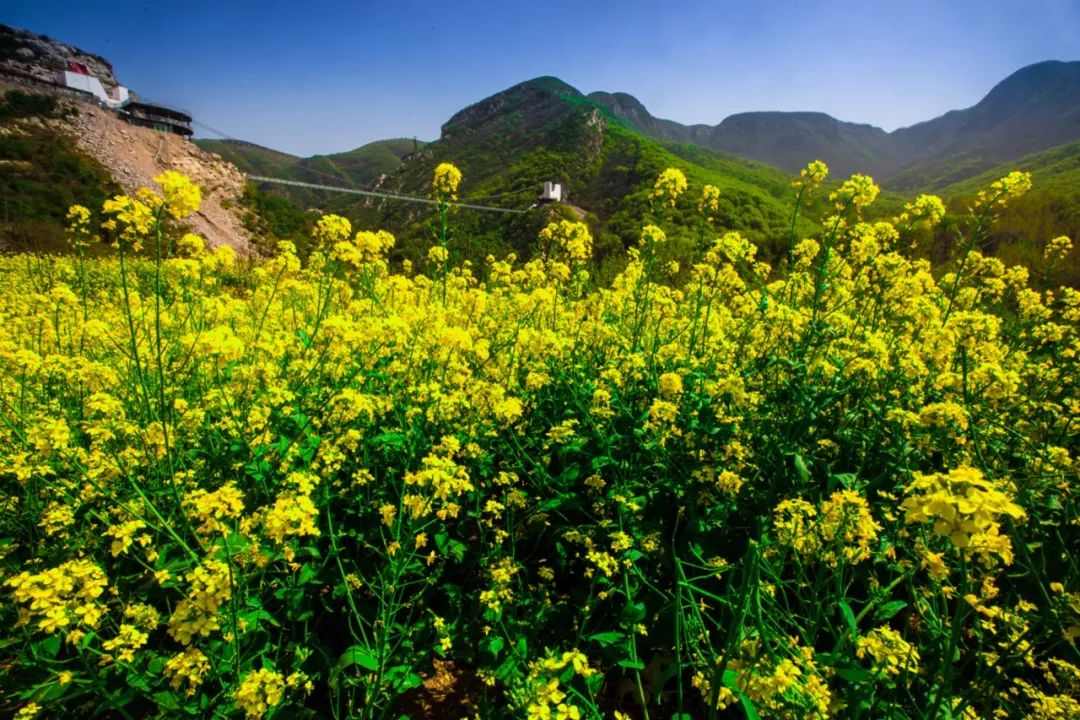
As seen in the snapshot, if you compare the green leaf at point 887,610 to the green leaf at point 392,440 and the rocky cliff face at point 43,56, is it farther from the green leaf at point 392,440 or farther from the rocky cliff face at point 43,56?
the rocky cliff face at point 43,56

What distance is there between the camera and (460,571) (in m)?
2.83

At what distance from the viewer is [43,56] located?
333 feet

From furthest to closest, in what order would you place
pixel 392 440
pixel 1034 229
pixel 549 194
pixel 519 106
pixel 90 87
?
pixel 519 106
pixel 90 87
pixel 549 194
pixel 1034 229
pixel 392 440

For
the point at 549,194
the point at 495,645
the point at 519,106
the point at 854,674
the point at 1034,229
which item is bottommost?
the point at 495,645

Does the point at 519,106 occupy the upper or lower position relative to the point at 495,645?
upper

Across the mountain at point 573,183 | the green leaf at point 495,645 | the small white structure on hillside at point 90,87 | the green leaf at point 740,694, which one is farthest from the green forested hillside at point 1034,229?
the small white structure on hillside at point 90,87

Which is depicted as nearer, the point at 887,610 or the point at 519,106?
the point at 887,610

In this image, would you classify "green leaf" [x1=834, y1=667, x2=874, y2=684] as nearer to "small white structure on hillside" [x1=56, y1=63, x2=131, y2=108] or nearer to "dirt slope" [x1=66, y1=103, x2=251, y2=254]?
"dirt slope" [x1=66, y1=103, x2=251, y2=254]

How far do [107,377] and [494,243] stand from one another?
345 inches

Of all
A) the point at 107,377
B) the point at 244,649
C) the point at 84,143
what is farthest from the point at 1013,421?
the point at 84,143

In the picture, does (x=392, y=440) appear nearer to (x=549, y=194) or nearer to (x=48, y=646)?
(x=48, y=646)

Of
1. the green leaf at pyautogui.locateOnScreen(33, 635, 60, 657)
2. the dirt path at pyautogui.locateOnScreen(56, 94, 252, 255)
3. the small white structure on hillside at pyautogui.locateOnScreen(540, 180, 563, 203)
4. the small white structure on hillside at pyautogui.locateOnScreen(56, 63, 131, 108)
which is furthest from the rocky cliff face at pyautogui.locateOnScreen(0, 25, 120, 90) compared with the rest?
the green leaf at pyautogui.locateOnScreen(33, 635, 60, 657)

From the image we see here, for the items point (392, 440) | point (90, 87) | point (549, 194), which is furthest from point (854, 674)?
point (90, 87)

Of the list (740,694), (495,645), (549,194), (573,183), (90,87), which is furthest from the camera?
(90,87)
